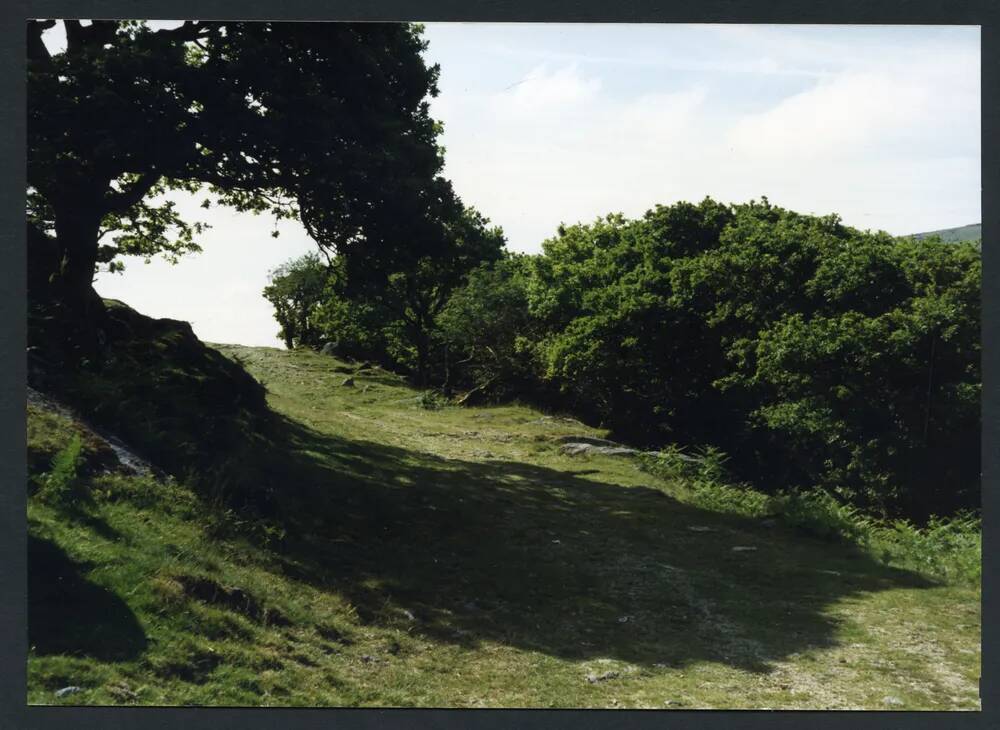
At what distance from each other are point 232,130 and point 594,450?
39.2 ft

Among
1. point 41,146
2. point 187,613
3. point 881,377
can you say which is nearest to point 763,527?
point 881,377

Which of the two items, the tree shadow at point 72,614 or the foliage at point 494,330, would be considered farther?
the foliage at point 494,330

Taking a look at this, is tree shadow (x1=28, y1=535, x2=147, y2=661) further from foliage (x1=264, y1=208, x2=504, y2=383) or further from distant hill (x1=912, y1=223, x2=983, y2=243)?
distant hill (x1=912, y1=223, x2=983, y2=243)

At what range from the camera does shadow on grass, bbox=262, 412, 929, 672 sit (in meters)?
10.5

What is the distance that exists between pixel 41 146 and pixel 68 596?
7264 mm

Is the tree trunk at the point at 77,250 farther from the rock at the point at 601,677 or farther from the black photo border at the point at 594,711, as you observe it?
the rock at the point at 601,677

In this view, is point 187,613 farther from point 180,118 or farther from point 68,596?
point 180,118

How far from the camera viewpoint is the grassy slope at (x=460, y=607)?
340 inches

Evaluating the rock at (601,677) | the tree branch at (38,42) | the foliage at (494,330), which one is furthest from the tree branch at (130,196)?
the rock at (601,677)

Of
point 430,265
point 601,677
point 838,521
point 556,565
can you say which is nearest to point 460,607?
point 556,565

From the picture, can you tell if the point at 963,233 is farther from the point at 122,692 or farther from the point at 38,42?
the point at 38,42

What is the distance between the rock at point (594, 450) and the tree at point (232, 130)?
8.05m

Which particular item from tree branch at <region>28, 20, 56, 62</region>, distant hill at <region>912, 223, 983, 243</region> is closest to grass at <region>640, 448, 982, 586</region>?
distant hill at <region>912, 223, 983, 243</region>

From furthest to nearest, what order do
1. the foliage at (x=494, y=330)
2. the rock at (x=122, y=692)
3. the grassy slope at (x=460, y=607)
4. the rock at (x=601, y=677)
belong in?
the foliage at (x=494, y=330), the rock at (x=601, y=677), the grassy slope at (x=460, y=607), the rock at (x=122, y=692)
